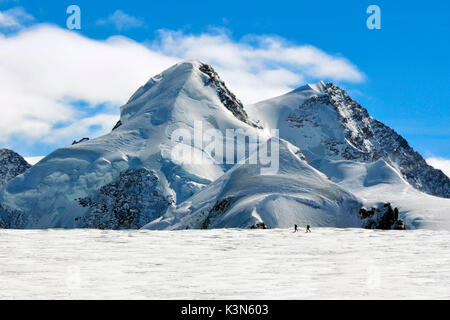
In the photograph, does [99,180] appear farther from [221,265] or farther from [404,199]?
[221,265]

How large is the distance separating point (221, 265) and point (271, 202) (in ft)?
206

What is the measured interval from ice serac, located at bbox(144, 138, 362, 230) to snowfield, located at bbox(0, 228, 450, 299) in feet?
146

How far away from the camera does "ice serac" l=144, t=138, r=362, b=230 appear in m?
83.6

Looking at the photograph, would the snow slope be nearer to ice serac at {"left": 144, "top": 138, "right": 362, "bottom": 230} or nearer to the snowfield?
ice serac at {"left": 144, "top": 138, "right": 362, "bottom": 230}

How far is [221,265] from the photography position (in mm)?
24344

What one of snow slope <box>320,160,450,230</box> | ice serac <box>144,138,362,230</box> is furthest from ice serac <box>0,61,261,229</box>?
ice serac <box>144,138,362,230</box>

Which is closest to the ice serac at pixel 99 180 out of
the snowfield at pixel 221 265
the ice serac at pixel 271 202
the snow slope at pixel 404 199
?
the snow slope at pixel 404 199

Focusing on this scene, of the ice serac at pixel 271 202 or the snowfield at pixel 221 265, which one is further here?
the ice serac at pixel 271 202

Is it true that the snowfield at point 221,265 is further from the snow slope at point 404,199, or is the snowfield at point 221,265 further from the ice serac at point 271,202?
the snow slope at point 404,199

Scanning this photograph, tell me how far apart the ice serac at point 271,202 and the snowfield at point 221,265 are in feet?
146

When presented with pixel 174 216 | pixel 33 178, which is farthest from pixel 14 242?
pixel 33 178

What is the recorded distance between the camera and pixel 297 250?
29500 millimetres

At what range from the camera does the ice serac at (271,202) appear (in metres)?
83.6
